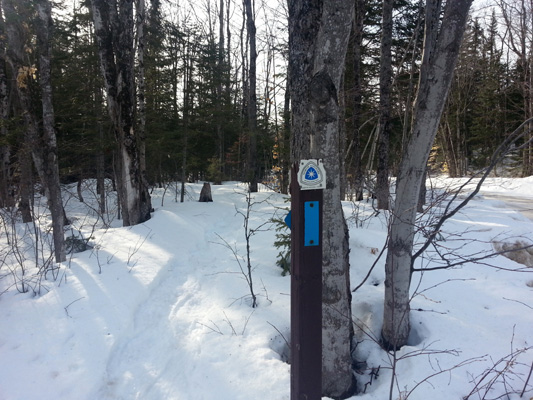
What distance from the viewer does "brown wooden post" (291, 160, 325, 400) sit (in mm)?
1662

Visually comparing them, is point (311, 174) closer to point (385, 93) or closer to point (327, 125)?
point (327, 125)

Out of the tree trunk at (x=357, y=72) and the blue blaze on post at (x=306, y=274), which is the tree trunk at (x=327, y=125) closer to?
the blue blaze on post at (x=306, y=274)

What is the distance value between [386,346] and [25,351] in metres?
3.62

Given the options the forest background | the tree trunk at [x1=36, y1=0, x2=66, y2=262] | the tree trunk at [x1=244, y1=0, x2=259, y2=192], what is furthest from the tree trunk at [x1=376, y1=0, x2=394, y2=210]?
the tree trunk at [x1=36, y1=0, x2=66, y2=262]

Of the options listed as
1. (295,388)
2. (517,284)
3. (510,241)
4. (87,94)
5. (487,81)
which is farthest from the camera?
(487,81)

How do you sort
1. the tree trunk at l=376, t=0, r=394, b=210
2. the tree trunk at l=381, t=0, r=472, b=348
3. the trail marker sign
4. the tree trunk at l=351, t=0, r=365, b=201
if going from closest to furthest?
the trail marker sign < the tree trunk at l=381, t=0, r=472, b=348 < the tree trunk at l=376, t=0, r=394, b=210 < the tree trunk at l=351, t=0, r=365, b=201

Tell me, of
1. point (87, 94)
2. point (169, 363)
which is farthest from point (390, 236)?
point (87, 94)

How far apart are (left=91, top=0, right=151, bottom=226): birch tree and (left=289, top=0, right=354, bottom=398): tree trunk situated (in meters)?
6.28

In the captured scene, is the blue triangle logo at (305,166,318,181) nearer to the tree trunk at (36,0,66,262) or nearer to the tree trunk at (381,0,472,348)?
the tree trunk at (381,0,472,348)

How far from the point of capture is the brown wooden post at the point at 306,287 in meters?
1.66

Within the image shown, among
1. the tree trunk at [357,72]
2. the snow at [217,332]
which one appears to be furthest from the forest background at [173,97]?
the snow at [217,332]

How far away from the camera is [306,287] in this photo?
1697 mm

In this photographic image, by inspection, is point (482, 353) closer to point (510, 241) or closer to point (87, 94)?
point (510, 241)

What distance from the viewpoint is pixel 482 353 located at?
2785mm
